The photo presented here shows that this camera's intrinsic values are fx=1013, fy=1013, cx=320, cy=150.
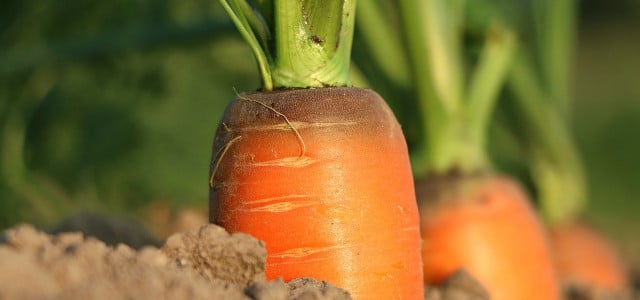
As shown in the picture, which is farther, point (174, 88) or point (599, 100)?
point (599, 100)

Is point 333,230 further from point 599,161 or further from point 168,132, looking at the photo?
point 599,161

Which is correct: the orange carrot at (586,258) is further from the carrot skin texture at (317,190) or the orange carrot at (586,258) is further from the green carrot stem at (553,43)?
the carrot skin texture at (317,190)

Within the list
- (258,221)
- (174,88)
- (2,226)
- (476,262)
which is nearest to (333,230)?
(258,221)

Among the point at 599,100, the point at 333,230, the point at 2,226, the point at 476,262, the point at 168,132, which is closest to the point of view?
the point at 333,230

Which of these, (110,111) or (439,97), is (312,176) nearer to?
(439,97)

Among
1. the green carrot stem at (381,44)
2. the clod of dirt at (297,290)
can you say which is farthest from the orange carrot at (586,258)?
the clod of dirt at (297,290)

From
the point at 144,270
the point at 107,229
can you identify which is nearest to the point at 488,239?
the point at 107,229

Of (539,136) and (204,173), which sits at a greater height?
(539,136)

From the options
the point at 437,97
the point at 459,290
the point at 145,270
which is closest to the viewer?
the point at 145,270
